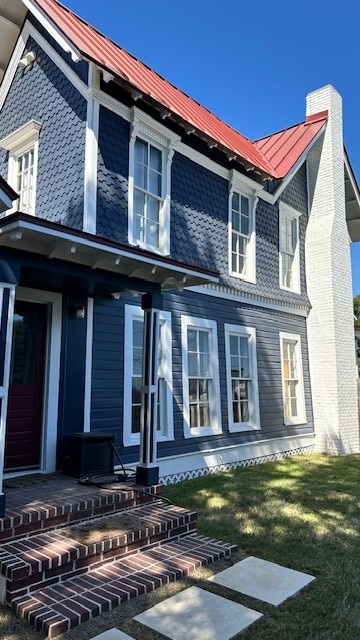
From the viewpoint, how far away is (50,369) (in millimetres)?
5578

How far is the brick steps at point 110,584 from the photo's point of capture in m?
2.98

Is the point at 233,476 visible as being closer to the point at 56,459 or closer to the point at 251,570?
the point at 56,459

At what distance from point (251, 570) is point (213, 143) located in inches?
244

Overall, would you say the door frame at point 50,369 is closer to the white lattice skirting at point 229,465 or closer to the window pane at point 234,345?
the white lattice skirting at point 229,465

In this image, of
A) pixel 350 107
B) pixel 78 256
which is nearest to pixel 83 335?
pixel 78 256

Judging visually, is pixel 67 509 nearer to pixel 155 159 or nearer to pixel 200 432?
pixel 200 432

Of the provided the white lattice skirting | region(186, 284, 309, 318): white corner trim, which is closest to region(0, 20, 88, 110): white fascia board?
region(186, 284, 309, 318): white corner trim

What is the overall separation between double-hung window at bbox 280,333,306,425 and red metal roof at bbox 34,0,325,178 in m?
3.44

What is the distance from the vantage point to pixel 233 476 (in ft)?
23.8

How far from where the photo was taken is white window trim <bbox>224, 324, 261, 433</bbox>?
8102 mm

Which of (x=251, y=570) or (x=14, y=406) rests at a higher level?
(x=14, y=406)

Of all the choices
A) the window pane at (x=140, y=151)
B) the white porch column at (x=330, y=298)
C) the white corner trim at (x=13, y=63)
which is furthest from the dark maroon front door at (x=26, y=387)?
the white porch column at (x=330, y=298)

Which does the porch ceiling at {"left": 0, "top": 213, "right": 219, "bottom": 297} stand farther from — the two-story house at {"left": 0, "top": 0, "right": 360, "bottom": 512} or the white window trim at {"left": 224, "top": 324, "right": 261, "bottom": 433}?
the white window trim at {"left": 224, "top": 324, "right": 261, "bottom": 433}

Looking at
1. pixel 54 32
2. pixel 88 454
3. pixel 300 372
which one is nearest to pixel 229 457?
pixel 300 372
